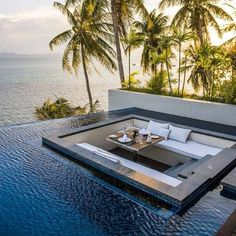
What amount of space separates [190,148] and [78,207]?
3.91m

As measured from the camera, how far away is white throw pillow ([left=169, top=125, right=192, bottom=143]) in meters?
7.15

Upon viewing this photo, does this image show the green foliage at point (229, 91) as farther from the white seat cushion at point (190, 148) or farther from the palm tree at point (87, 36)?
the palm tree at point (87, 36)

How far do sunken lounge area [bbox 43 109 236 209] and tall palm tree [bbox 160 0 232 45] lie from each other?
8.47 metres

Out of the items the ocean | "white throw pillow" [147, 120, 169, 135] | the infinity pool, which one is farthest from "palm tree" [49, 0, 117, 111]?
the ocean

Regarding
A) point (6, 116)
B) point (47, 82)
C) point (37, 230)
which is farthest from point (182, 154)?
point (47, 82)

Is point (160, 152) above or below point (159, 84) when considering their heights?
below

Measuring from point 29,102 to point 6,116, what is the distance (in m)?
9.20

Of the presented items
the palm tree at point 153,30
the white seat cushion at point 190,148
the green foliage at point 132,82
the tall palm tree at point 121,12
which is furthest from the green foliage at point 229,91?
the palm tree at point 153,30

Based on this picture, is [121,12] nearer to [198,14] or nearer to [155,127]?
[198,14]

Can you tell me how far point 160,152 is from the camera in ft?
24.4

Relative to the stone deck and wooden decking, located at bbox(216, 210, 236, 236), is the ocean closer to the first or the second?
the stone deck

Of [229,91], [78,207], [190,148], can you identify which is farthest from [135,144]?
[229,91]

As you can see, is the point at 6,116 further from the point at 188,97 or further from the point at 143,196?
the point at 143,196

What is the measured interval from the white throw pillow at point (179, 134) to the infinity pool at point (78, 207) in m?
2.99
